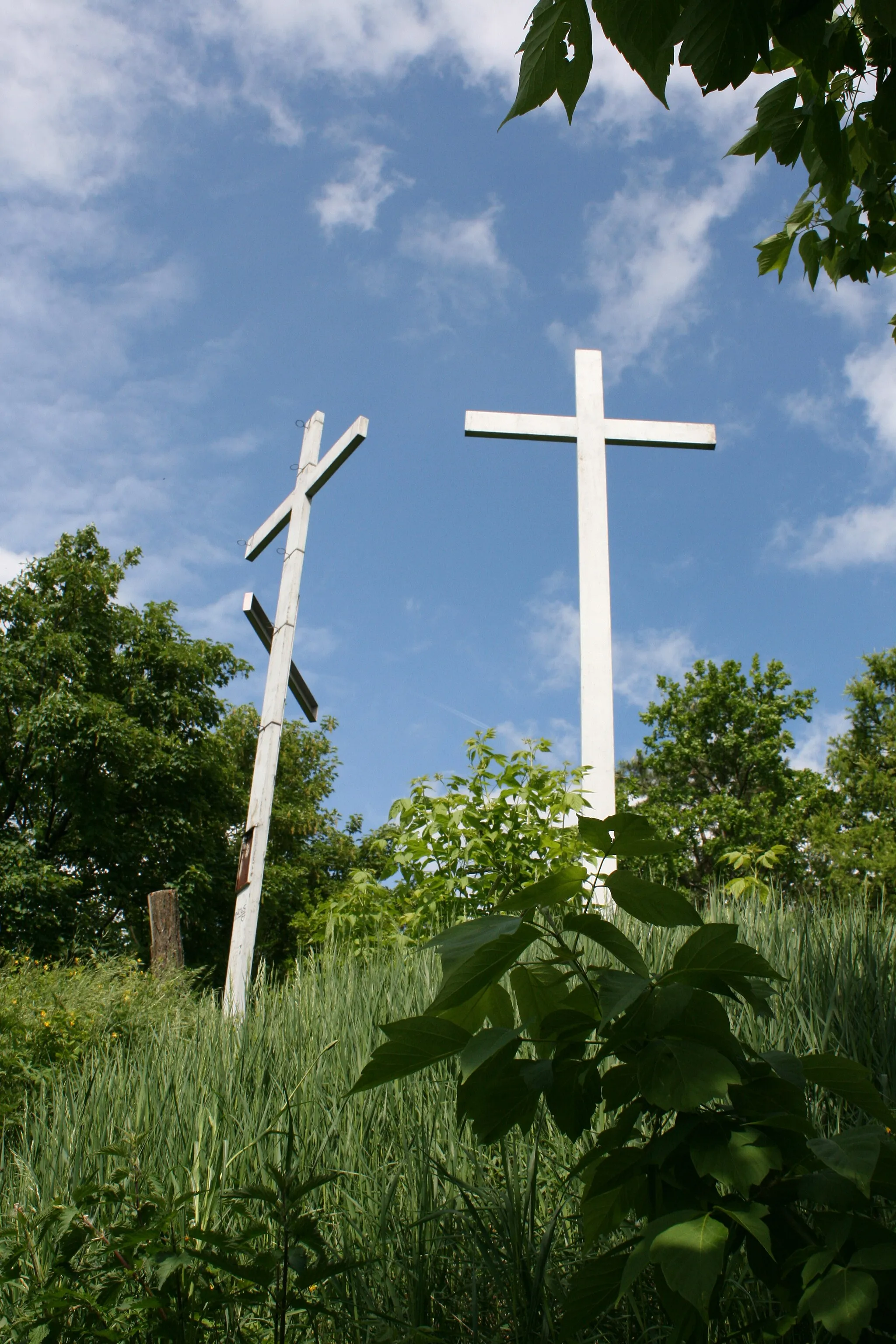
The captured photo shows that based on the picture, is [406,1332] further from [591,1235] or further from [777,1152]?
[777,1152]

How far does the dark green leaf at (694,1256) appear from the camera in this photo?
74cm

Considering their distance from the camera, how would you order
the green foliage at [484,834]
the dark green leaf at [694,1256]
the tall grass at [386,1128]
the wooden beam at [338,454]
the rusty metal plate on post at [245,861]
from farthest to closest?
the wooden beam at [338,454]
the rusty metal plate on post at [245,861]
the green foliage at [484,834]
the tall grass at [386,1128]
the dark green leaf at [694,1256]

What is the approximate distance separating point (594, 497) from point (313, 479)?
2.80 m

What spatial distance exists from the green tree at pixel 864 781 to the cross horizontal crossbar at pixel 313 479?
1813 cm

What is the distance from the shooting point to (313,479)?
7285 mm

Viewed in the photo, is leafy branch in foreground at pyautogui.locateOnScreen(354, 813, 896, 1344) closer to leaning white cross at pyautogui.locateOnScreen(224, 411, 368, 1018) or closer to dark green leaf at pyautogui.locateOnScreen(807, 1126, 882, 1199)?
dark green leaf at pyautogui.locateOnScreen(807, 1126, 882, 1199)

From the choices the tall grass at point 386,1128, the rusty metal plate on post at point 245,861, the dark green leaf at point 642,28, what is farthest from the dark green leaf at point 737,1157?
the rusty metal plate on post at point 245,861

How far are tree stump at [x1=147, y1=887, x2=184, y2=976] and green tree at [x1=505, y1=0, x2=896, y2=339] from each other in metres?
7.32

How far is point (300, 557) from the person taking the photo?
23.1 ft

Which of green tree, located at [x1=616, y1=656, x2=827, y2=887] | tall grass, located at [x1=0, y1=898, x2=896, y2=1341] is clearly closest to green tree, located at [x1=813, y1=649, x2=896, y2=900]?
green tree, located at [x1=616, y1=656, x2=827, y2=887]

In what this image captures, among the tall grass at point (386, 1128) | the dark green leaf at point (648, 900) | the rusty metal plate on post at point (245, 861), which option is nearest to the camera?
the dark green leaf at point (648, 900)

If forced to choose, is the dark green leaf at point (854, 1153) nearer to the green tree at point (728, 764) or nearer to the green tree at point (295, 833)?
the green tree at point (295, 833)

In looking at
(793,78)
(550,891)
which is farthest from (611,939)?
(793,78)

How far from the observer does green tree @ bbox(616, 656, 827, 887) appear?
25.8 meters
